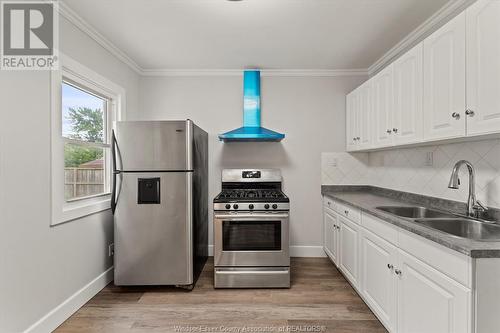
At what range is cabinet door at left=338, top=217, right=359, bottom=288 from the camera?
2375 millimetres

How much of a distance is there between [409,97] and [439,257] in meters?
1.29

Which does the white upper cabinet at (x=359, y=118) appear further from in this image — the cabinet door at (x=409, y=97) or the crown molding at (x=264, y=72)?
the cabinet door at (x=409, y=97)

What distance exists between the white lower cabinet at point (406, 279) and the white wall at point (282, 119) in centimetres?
103

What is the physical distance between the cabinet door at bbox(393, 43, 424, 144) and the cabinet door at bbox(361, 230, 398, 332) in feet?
2.82

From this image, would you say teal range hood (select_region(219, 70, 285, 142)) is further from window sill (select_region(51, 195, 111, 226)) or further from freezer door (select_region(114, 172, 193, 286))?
window sill (select_region(51, 195, 111, 226))

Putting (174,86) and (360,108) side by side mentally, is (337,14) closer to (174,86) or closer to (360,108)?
(360,108)

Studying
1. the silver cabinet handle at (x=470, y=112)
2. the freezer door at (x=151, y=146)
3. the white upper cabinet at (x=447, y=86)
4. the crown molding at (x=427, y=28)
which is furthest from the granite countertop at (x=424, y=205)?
the freezer door at (x=151, y=146)

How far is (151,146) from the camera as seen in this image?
8.36 ft

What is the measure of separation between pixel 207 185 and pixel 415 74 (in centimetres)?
255

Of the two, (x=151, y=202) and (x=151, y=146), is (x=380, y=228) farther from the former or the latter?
(x=151, y=146)

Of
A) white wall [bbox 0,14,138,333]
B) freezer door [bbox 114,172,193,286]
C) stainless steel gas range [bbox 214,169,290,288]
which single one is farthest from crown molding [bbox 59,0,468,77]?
stainless steel gas range [bbox 214,169,290,288]

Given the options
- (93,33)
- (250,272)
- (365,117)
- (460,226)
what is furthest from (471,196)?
(93,33)

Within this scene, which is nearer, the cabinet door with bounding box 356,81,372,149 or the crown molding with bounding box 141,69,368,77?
the cabinet door with bounding box 356,81,372,149

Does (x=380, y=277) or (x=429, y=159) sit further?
(x=429, y=159)
